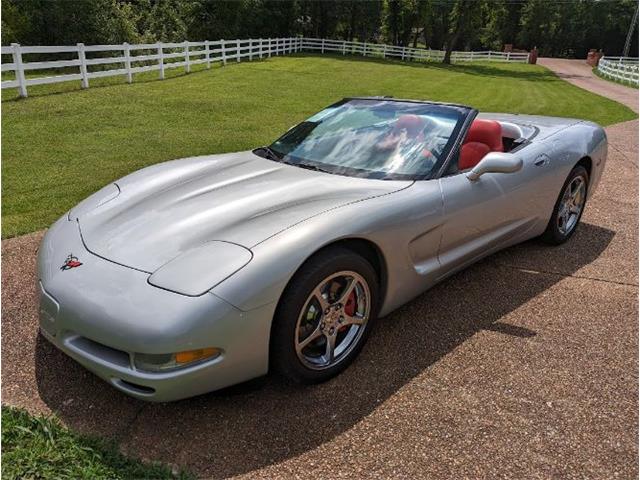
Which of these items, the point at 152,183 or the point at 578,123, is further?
the point at 578,123

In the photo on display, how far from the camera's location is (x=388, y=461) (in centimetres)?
225

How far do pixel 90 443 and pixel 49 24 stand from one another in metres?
26.8

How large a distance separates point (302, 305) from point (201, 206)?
840 millimetres

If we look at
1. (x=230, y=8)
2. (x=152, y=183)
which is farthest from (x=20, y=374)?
(x=230, y=8)

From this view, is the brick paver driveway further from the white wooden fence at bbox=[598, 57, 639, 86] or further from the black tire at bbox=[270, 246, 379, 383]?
the white wooden fence at bbox=[598, 57, 639, 86]

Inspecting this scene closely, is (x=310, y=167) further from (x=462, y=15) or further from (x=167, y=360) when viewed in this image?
(x=462, y=15)

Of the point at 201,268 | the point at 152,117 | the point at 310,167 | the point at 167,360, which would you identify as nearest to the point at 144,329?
the point at 167,360

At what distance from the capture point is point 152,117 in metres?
10.2

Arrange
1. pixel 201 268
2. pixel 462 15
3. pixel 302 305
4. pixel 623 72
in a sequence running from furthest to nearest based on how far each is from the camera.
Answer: pixel 462 15, pixel 623 72, pixel 302 305, pixel 201 268

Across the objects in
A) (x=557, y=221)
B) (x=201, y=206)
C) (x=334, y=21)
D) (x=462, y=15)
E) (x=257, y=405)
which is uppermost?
(x=462, y=15)

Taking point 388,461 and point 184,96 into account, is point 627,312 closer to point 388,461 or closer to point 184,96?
point 388,461

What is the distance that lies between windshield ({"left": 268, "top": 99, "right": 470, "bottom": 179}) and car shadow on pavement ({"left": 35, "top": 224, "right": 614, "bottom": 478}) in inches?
37.9

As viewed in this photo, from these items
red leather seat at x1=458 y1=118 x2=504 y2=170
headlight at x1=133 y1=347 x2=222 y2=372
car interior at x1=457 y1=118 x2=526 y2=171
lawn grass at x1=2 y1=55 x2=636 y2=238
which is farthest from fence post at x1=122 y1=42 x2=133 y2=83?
headlight at x1=133 y1=347 x2=222 y2=372

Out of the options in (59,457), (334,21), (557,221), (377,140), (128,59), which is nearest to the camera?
(59,457)
